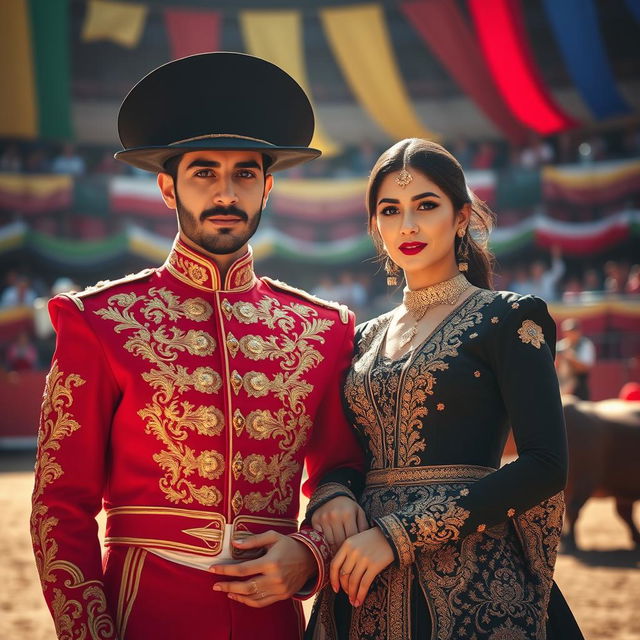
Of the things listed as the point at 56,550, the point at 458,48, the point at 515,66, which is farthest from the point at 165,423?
the point at 458,48

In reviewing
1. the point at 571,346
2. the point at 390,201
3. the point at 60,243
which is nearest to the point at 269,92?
the point at 390,201

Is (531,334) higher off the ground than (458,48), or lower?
lower

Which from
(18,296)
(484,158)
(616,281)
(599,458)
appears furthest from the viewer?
(484,158)

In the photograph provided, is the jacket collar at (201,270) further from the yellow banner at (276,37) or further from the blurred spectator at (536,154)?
the yellow banner at (276,37)

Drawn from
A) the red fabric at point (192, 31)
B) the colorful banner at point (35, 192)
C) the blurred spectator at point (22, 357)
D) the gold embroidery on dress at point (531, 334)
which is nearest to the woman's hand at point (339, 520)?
the gold embroidery on dress at point (531, 334)

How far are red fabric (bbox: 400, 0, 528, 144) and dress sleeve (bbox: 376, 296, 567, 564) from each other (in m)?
14.4

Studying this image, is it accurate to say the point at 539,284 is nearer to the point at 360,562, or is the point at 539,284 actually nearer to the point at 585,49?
the point at 585,49

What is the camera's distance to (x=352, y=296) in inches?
512

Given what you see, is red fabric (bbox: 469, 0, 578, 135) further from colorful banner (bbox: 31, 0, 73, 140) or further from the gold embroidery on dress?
the gold embroidery on dress

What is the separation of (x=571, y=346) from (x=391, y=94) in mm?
8690

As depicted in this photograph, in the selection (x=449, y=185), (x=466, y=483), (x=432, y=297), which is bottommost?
(x=466, y=483)

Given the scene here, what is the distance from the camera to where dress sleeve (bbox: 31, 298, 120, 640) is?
5.80 feet

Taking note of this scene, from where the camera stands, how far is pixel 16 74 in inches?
575

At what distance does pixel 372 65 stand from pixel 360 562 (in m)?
14.6
